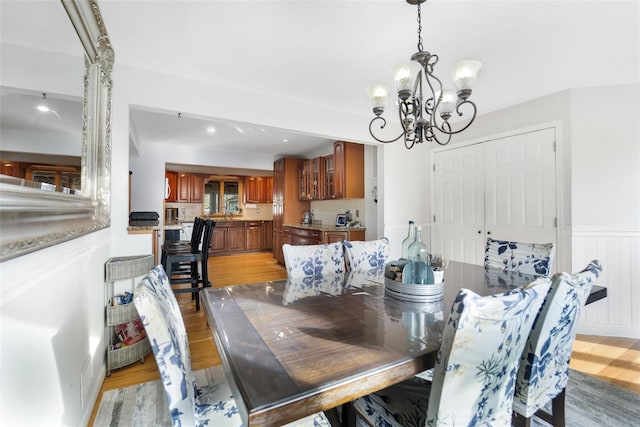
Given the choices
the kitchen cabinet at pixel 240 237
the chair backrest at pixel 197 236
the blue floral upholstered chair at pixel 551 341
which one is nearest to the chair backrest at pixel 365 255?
the blue floral upholstered chair at pixel 551 341

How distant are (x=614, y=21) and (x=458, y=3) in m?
1.13

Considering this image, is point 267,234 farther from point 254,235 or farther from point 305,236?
point 305,236

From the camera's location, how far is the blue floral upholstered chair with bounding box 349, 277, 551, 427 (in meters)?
0.78

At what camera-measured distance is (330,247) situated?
2246 mm

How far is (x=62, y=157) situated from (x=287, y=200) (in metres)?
4.69

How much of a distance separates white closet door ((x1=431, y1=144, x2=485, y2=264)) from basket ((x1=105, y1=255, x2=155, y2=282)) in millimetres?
3622

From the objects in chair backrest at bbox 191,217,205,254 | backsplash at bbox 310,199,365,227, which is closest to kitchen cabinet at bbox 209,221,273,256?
backsplash at bbox 310,199,365,227

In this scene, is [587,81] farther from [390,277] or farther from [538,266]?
[390,277]

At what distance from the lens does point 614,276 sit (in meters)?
2.73

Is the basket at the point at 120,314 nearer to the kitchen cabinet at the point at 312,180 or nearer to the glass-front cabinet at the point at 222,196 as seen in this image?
the kitchen cabinet at the point at 312,180

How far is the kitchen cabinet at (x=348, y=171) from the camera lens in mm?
4562

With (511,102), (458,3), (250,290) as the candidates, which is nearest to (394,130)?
(511,102)

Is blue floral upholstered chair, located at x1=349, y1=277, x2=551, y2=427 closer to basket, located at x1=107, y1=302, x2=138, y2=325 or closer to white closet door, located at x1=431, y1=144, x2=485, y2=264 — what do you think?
basket, located at x1=107, y1=302, x2=138, y2=325

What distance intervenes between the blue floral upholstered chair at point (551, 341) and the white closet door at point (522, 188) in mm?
2178
